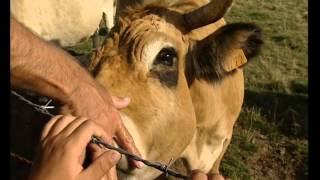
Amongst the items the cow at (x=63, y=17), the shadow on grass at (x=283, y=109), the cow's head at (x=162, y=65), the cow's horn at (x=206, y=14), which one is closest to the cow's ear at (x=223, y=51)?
the cow's head at (x=162, y=65)

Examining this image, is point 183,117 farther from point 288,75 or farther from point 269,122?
point 288,75

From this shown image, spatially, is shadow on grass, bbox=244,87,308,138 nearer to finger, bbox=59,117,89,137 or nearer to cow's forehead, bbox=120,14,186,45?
cow's forehead, bbox=120,14,186,45

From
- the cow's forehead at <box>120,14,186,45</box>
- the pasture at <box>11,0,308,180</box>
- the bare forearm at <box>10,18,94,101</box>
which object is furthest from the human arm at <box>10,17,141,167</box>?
the pasture at <box>11,0,308,180</box>

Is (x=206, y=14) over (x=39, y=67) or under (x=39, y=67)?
under

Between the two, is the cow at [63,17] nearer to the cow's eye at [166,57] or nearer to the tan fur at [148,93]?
the tan fur at [148,93]

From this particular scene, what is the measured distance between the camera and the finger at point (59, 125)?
1875 mm

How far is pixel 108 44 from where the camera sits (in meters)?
3.71

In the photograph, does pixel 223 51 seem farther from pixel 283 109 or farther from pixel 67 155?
pixel 283 109

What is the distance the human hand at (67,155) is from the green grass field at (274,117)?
2.98 metres

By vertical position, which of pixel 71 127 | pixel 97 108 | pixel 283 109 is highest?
pixel 71 127

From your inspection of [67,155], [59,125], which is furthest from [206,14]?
[67,155]

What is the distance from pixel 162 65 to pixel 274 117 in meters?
3.57

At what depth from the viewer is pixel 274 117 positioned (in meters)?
6.89

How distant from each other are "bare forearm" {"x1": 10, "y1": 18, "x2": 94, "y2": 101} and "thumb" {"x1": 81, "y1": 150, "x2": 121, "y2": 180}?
Result: 2.25ft
